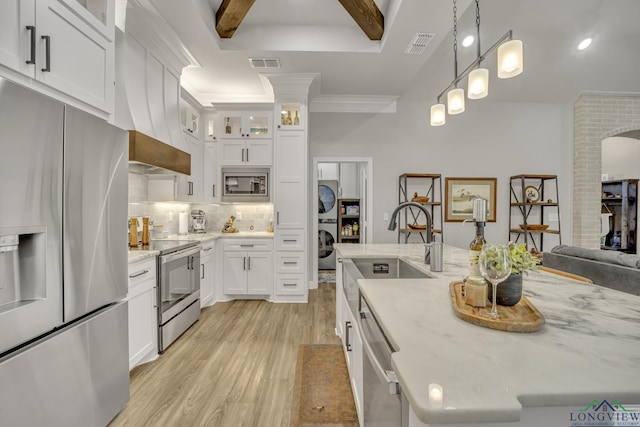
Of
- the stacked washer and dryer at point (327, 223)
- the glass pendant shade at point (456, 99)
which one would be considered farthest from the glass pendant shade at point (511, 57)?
the stacked washer and dryer at point (327, 223)

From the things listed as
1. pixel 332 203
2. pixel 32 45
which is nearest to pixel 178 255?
pixel 32 45

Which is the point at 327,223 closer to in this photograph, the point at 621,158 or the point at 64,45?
the point at 64,45

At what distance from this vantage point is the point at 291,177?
3900mm

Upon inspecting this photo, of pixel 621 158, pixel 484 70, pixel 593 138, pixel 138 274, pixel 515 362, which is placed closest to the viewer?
pixel 515 362

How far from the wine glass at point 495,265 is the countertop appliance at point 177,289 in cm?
245

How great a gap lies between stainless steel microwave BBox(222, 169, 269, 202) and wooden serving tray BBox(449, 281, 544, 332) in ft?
11.7

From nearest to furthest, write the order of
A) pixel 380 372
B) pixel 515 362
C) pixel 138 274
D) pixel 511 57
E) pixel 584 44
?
pixel 515 362 < pixel 380 372 < pixel 511 57 < pixel 138 274 < pixel 584 44

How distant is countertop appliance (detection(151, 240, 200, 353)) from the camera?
2494 mm

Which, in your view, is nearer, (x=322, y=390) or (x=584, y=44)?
(x=322, y=390)

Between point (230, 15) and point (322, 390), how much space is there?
3.33 m

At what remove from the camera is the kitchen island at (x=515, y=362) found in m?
0.54

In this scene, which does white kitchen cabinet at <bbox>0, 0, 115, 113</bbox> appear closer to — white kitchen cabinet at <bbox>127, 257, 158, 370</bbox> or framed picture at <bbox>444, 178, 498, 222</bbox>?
white kitchen cabinet at <bbox>127, 257, 158, 370</bbox>

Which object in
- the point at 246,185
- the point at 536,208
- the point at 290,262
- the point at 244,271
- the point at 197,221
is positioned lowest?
the point at 244,271

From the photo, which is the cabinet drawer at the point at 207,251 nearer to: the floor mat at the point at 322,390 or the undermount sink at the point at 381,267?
the floor mat at the point at 322,390
